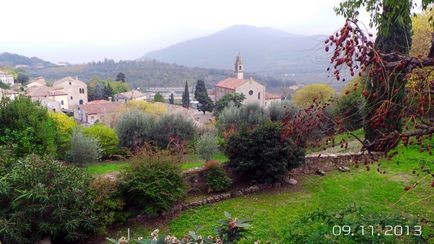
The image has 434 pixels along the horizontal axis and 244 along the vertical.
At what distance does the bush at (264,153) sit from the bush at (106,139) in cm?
828

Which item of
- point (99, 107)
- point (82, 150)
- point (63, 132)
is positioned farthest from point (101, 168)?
point (99, 107)

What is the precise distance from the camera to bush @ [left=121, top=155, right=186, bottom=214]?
6.96 meters

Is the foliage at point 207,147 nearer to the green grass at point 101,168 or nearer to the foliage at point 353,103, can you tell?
the green grass at point 101,168

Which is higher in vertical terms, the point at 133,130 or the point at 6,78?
the point at 6,78

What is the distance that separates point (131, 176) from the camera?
282 inches

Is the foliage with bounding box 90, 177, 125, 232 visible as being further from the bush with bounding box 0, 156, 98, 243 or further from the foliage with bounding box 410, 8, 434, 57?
the foliage with bounding box 410, 8, 434, 57

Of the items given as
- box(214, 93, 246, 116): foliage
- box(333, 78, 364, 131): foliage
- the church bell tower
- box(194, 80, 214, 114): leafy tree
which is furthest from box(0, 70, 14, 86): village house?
box(333, 78, 364, 131): foliage

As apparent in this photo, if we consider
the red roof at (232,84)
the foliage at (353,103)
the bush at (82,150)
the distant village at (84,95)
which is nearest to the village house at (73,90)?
the distant village at (84,95)

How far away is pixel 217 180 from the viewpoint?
8.19m

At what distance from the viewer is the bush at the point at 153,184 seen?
696 cm

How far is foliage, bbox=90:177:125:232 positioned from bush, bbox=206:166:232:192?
2.24 metres

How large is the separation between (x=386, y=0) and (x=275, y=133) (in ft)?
13.8

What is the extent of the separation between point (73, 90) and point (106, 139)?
4909cm

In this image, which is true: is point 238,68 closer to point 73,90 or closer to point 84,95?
point 84,95
